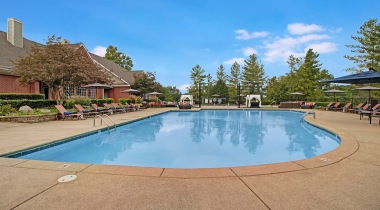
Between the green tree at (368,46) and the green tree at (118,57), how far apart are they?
3611cm

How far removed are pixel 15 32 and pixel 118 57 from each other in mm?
24691

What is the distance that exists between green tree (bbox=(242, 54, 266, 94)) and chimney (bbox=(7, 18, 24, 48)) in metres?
32.6

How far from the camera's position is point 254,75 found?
4006cm

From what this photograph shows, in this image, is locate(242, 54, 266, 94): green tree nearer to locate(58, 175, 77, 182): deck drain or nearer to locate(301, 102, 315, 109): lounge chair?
locate(301, 102, 315, 109): lounge chair

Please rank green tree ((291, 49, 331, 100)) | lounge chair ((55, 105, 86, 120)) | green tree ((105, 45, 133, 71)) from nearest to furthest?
lounge chair ((55, 105, 86, 120)) < green tree ((291, 49, 331, 100)) < green tree ((105, 45, 133, 71))

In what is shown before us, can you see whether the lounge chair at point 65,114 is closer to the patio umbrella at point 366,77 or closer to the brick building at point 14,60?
the brick building at point 14,60

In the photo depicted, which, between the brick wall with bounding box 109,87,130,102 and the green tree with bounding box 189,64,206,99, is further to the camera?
the green tree with bounding box 189,64,206,99

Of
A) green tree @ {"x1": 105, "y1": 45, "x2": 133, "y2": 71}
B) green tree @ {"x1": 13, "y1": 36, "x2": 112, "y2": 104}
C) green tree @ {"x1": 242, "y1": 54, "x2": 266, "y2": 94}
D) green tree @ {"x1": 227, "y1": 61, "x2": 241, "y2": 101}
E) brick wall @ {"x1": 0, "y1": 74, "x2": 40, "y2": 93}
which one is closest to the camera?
green tree @ {"x1": 13, "y1": 36, "x2": 112, "y2": 104}

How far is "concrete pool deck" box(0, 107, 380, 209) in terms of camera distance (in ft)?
7.46

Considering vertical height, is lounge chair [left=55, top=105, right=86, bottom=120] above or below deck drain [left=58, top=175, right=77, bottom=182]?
above

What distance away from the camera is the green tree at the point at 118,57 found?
40312 mm

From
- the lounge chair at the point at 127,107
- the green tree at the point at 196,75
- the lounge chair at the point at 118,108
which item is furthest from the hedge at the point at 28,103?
the green tree at the point at 196,75

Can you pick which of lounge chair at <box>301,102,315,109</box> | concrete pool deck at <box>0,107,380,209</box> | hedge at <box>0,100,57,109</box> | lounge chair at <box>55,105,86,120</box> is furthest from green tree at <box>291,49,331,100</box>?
hedge at <box>0,100,57,109</box>

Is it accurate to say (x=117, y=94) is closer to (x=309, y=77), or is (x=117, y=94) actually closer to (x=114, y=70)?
(x=114, y=70)
